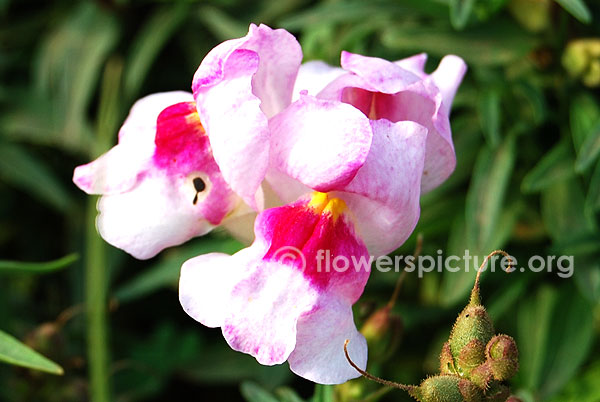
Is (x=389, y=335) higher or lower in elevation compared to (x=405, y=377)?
higher

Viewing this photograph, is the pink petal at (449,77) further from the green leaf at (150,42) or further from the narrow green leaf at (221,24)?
the green leaf at (150,42)

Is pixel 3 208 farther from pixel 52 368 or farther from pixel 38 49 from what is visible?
pixel 52 368

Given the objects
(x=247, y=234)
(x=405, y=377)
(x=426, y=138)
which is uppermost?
(x=426, y=138)

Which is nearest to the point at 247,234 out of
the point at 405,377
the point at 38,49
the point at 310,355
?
the point at 310,355

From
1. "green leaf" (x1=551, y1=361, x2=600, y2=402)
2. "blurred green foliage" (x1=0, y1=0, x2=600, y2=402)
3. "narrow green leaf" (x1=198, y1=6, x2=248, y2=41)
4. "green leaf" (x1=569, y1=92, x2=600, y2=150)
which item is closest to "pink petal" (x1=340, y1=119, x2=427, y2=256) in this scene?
"blurred green foliage" (x1=0, y1=0, x2=600, y2=402)

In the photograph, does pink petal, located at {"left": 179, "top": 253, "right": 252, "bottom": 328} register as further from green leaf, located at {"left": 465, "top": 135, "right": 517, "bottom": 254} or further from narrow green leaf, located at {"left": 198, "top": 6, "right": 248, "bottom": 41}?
narrow green leaf, located at {"left": 198, "top": 6, "right": 248, "bottom": 41}

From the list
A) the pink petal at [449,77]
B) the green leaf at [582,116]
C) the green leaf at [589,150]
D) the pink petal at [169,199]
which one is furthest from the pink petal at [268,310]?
the green leaf at [582,116]

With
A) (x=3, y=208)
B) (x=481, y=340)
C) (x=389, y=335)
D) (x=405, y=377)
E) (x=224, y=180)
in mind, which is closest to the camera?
(x=481, y=340)
